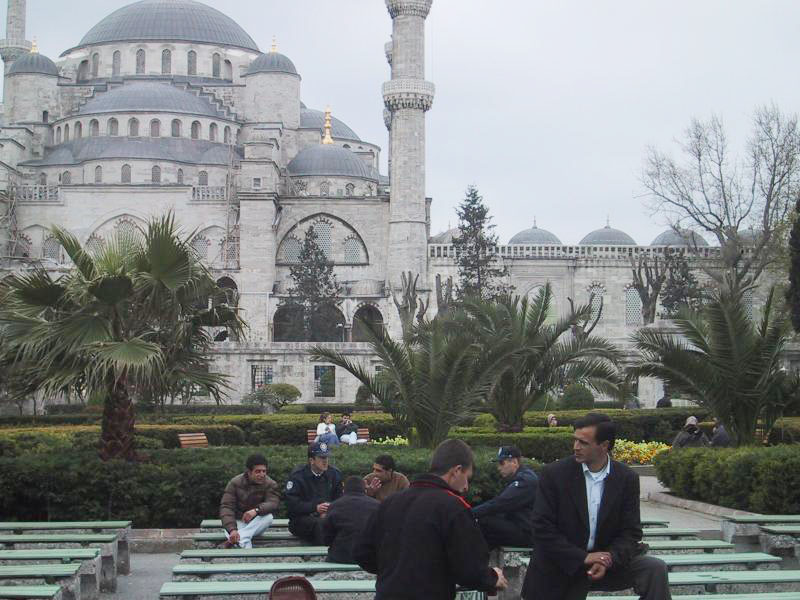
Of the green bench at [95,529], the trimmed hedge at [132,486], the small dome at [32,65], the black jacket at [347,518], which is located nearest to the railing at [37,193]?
the small dome at [32,65]

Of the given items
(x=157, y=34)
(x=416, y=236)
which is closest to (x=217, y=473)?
(x=416, y=236)

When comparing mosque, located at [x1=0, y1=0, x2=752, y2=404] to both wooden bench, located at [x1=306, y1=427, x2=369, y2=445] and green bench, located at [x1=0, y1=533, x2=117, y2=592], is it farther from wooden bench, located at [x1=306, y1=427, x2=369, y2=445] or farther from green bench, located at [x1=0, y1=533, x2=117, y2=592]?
green bench, located at [x1=0, y1=533, x2=117, y2=592]

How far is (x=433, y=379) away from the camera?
47.5ft

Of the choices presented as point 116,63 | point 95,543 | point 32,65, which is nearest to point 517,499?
point 95,543

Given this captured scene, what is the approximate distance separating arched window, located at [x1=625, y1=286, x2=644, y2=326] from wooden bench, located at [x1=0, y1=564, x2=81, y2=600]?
52566 millimetres

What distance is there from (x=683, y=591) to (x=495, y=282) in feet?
165

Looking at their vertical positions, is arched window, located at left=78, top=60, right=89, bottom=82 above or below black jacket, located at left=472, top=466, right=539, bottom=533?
above

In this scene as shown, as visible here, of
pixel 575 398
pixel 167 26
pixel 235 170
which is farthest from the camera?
pixel 167 26

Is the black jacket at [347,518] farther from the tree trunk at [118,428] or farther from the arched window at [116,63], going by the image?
the arched window at [116,63]

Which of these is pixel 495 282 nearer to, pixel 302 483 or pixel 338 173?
pixel 338 173

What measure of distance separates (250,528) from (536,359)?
9799 millimetres

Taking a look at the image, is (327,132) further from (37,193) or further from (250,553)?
(250,553)

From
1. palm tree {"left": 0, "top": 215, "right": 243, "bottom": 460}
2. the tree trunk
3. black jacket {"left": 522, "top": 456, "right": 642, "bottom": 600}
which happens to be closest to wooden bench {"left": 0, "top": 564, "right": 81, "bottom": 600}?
black jacket {"left": 522, "top": 456, "right": 642, "bottom": 600}

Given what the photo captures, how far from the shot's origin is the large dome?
6631cm
